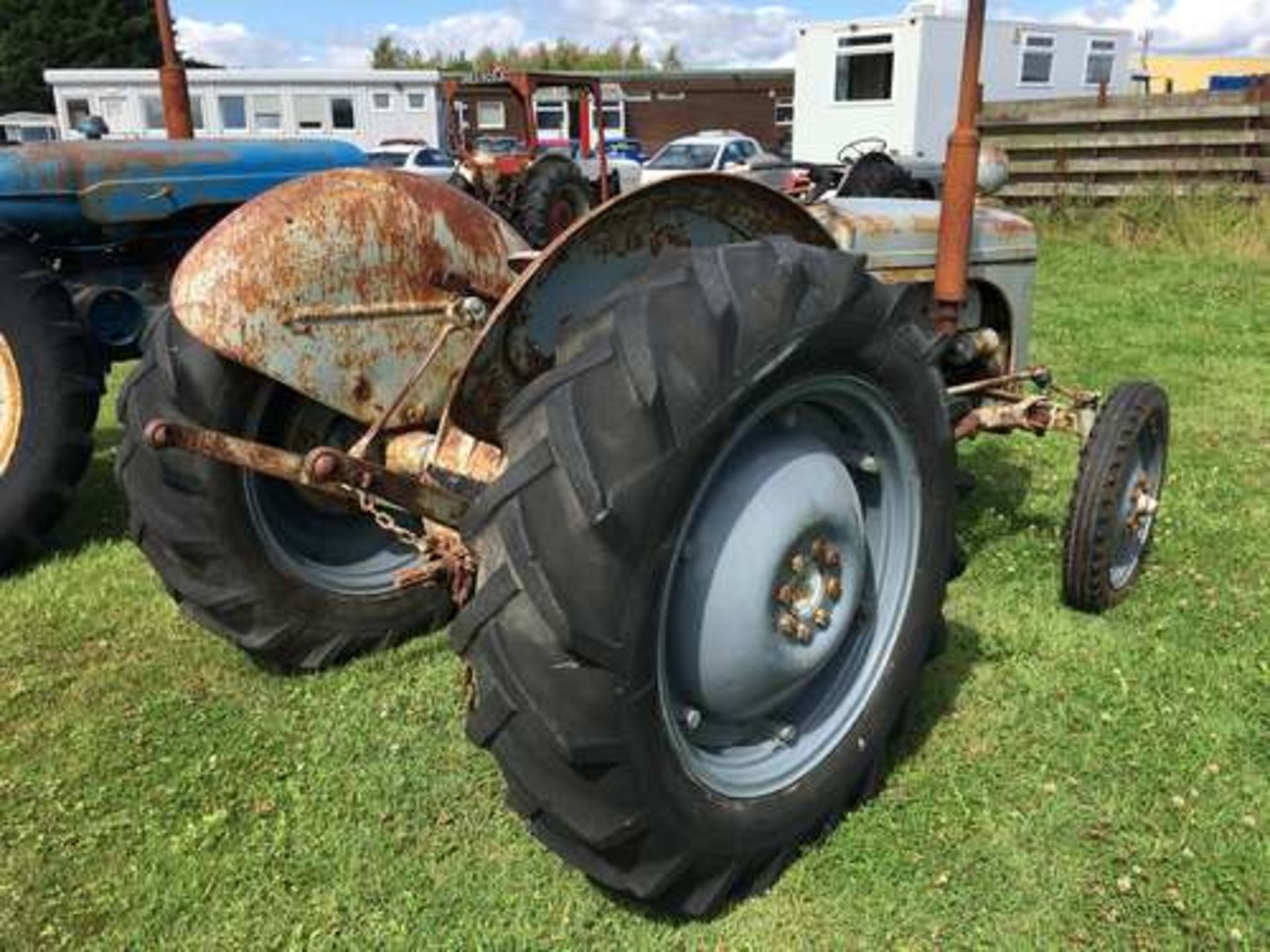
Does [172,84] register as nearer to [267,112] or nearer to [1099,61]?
[267,112]

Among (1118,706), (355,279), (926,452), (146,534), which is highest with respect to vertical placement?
(355,279)

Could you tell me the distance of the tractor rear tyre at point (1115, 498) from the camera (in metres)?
3.06

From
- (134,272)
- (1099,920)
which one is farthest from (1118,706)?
(134,272)

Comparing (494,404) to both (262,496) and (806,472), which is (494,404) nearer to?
(806,472)

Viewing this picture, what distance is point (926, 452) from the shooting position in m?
2.24

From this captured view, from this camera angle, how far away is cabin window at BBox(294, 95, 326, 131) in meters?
24.6

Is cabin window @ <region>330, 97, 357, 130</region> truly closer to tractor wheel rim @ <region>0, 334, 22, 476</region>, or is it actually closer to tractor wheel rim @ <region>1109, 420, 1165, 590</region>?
tractor wheel rim @ <region>0, 334, 22, 476</region>

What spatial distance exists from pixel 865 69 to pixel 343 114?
41.1 ft

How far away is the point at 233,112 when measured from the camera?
24.2 metres

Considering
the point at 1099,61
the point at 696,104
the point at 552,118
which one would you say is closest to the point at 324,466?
the point at 1099,61

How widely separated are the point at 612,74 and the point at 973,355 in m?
39.9

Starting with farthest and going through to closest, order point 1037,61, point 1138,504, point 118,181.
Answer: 1. point 1037,61
2. point 118,181
3. point 1138,504

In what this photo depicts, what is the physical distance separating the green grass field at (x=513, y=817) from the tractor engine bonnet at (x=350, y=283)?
2.90ft

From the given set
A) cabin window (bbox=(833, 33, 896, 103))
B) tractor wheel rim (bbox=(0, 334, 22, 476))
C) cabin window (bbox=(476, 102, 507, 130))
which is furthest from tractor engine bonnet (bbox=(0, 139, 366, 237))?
cabin window (bbox=(476, 102, 507, 130))
